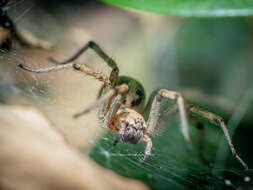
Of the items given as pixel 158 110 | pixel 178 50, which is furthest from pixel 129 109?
pixel 178 50

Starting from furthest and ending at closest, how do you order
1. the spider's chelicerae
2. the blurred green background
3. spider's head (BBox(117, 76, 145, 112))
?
the blurred green background < spider's head (BBox(117, 76, 145, 112)) < the spider's chelicerae

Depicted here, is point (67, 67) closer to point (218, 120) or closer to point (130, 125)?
point (130, 125)

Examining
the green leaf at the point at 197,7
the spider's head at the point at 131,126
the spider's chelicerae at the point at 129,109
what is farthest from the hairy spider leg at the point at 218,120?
the green leaf at the point at 197,7

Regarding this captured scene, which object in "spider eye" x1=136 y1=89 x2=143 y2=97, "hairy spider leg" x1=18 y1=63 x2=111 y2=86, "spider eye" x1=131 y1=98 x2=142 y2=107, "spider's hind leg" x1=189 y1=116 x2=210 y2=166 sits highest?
"hairy spider leg" x1=18 y1=63 x2=111 y2=86

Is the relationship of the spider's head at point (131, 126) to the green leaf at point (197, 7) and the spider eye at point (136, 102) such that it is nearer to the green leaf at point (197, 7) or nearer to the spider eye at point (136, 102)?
the spider eye at point (136, 102)

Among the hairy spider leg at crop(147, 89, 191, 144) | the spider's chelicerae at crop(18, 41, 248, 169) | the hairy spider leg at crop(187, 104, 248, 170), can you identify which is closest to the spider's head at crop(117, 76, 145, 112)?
the spider's chelicerae at crop(18, 41, 248, 169)

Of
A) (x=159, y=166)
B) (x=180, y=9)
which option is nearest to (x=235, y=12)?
(x=180, y=9)

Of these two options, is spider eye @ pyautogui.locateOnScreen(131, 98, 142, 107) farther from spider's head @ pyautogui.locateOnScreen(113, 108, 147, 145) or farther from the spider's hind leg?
the spider's hind leg

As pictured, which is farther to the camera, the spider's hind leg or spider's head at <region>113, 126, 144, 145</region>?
the spider's hind leg
